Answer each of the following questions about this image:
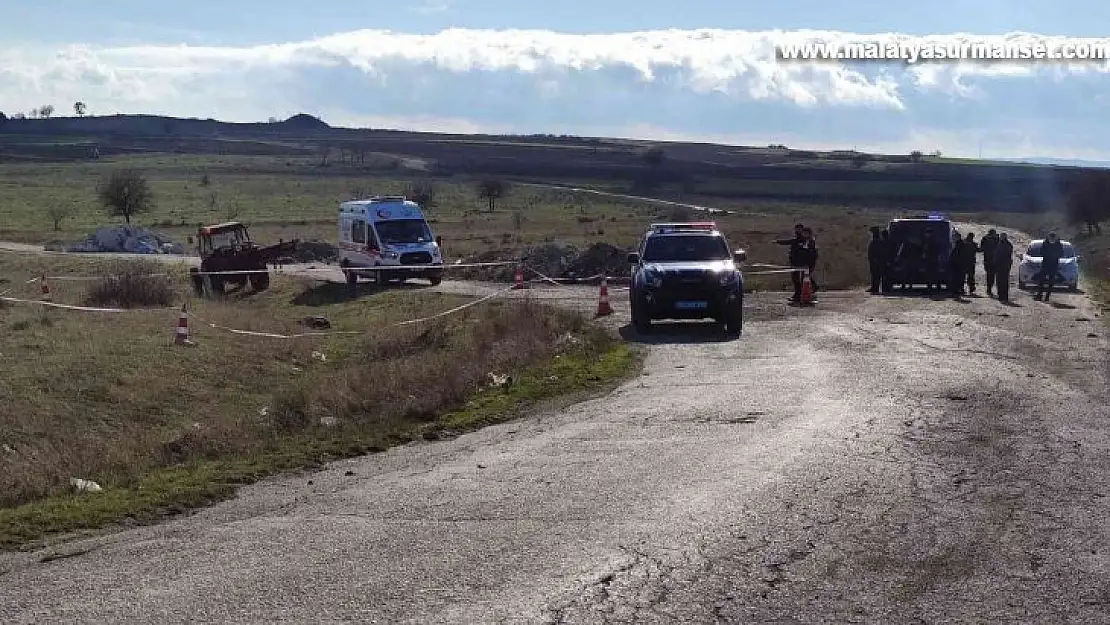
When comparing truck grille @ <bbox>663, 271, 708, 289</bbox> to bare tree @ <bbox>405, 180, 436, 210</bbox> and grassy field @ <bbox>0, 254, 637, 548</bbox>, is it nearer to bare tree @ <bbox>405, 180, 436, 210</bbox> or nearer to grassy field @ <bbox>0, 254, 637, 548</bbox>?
grassy field @ <bbox>0, 254, 637, 548</bbox>

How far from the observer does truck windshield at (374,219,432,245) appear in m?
35.2

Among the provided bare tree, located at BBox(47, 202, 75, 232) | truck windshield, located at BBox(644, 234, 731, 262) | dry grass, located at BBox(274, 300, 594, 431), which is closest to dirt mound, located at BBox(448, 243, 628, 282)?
dry grass, located at BBox(274, 300, 594, 431)

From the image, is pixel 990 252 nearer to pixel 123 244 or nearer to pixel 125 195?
pixel 123 244

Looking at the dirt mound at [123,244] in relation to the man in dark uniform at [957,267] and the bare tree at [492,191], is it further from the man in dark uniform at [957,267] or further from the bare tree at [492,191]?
the bare tree at [492,191]

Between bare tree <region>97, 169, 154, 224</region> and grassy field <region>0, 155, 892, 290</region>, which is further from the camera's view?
bare tree <region>97, 169, 154, 224</region>

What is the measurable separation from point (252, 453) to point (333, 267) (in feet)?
114

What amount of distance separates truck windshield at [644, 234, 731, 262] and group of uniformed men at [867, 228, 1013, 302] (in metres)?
8.32

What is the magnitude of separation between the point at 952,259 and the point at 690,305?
1091 cm

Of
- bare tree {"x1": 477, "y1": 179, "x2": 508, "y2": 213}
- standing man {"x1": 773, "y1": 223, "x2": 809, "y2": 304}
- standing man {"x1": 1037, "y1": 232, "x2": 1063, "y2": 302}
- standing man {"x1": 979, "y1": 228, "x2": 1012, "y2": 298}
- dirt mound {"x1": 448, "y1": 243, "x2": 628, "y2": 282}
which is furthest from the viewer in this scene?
bare tree {"x1": 477, "y1": 179, "x2": 508, "y2": 213}

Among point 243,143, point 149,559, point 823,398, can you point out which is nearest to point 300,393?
point 823,398

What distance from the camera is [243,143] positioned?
191125 millimetres

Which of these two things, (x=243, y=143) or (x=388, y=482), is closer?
(x=388, y=482)

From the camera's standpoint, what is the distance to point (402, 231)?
3550 cm

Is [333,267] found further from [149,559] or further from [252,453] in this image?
[149,559]
